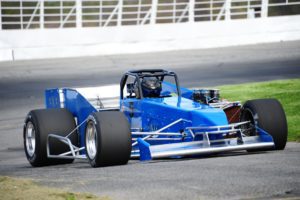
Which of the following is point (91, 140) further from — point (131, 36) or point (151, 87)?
point (131, 36)

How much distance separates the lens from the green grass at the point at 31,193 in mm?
9133

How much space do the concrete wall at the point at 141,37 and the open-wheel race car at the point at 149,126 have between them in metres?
15.9

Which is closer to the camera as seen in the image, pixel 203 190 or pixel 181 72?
pixel 203 190

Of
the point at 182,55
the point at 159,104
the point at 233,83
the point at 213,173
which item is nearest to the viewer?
the point at 213,173

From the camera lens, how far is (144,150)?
1186 cm

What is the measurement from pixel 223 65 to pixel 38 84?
A: 18.8ft

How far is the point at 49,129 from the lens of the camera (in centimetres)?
1348

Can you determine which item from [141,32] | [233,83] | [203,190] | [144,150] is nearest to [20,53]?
[141,32]

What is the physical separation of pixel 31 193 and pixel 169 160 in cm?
345

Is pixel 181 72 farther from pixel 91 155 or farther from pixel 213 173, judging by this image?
pixel 213 173

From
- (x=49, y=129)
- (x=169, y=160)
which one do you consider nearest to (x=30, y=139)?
(x=49, y=129)

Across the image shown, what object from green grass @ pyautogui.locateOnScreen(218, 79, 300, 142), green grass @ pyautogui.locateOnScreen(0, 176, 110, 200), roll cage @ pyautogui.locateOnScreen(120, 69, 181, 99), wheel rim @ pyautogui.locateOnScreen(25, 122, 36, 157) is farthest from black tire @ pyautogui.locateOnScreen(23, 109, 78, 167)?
green grass @ pyautogui.locateOnScreen(218, 79, 300, 142)

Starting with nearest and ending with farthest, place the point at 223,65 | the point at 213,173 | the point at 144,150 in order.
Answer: the point at 213,173
the point at 144,150
the point at 223,65

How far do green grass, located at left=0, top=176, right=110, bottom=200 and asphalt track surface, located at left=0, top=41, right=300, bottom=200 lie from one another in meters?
0.29
